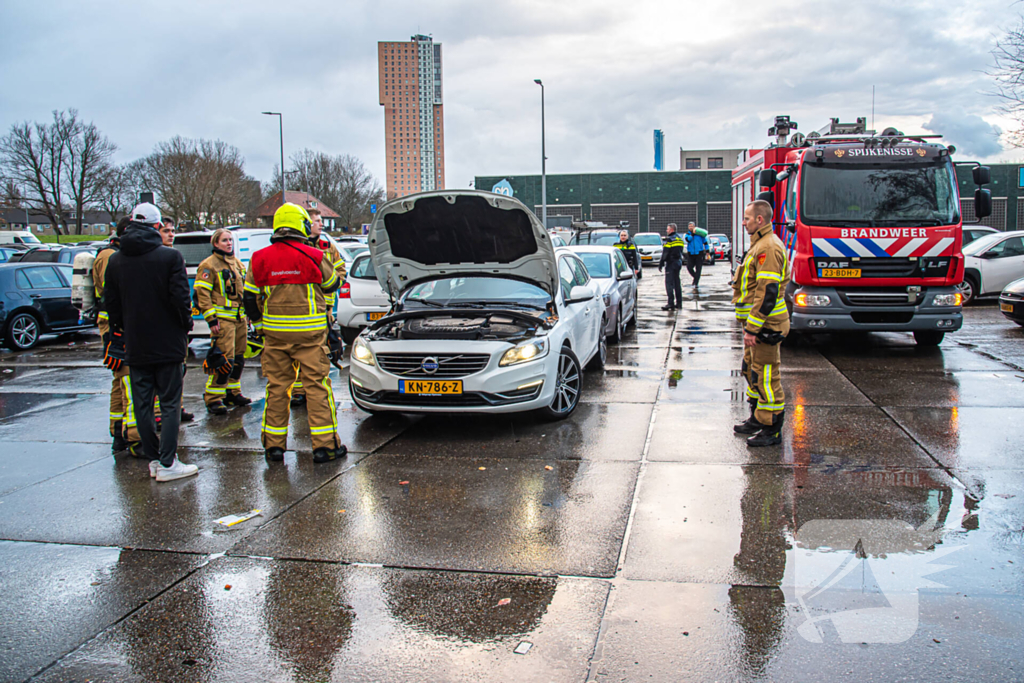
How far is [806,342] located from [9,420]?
1010 centimetres

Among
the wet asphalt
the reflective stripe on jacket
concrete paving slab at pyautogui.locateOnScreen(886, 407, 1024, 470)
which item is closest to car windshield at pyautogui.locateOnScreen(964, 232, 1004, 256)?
the wet asphalt

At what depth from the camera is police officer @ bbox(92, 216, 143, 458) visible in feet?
20.8

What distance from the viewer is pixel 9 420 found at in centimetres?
781

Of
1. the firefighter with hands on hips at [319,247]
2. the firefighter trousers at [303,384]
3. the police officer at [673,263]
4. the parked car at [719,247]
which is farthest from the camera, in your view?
the parked car at [719,247]

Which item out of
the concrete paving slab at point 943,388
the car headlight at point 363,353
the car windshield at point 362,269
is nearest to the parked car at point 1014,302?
the concrete paving slab at point 943,388

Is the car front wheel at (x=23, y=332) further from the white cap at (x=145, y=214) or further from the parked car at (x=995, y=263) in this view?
the parked car at (x=995, y=263)

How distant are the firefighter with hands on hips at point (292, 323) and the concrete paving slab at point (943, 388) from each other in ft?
17.1

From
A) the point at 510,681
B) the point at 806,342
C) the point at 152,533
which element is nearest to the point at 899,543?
the point at 510,681

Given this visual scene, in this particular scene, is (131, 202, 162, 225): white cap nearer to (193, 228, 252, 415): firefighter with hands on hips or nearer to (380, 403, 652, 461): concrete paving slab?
(193, 228, 252, 415): firefighter with hands on hips

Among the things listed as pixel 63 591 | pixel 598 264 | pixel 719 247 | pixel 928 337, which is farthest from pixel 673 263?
pixel 719 247

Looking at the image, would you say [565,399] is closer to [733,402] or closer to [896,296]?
[733,402]

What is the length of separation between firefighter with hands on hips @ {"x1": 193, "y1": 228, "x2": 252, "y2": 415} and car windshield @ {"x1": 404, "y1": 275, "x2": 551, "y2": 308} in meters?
1.75

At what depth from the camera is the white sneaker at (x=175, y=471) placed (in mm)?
5562

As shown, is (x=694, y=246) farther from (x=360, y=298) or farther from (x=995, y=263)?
(x=360, y=298)
